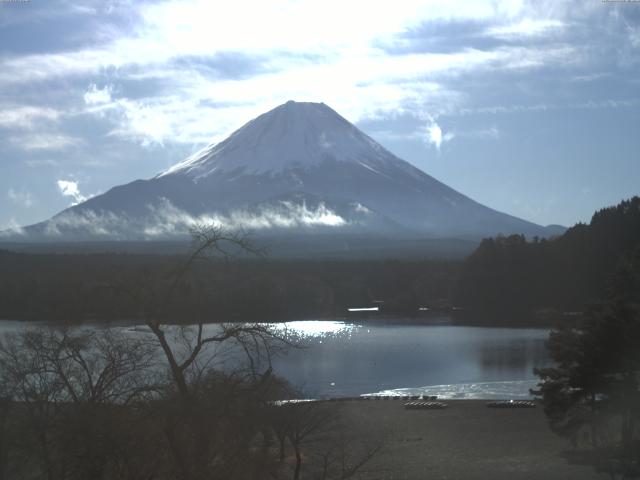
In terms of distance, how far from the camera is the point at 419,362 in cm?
3522

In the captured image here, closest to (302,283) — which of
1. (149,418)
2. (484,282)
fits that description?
(484,282)

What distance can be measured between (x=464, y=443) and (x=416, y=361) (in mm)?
16409

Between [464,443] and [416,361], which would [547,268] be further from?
[464,443]

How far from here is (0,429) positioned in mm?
6504

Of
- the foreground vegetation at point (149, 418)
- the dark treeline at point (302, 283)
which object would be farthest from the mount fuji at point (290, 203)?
the foreground vegetation at point (149, 418)

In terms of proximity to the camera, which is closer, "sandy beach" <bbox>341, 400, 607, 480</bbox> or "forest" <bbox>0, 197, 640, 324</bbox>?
"sandy beach" <bbox>341, 400, 607, 480</bbox>

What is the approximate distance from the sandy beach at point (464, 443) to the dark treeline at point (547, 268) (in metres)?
34.3

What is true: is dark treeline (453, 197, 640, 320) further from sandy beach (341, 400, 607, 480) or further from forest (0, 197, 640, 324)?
sandy beach (341, 400, 607, 480)

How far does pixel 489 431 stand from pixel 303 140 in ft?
460

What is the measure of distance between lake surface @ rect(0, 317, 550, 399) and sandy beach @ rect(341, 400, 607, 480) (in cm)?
219

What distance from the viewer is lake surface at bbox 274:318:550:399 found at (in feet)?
93.2

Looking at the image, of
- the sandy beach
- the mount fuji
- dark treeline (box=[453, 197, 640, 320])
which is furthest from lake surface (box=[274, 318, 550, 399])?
the mount fuji

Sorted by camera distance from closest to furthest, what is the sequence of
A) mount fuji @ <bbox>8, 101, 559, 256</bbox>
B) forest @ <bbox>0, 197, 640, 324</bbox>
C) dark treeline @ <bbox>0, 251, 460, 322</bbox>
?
dark treeline @ <bbox>0, 251, 460, 322</bbox>
forest @ <bbox>0, 197, 640, 324</bbox>
mount fuji @ <bbox>8, 101, 559, 256</bbox>

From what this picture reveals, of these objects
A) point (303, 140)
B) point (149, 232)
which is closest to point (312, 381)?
point (149, 232)
